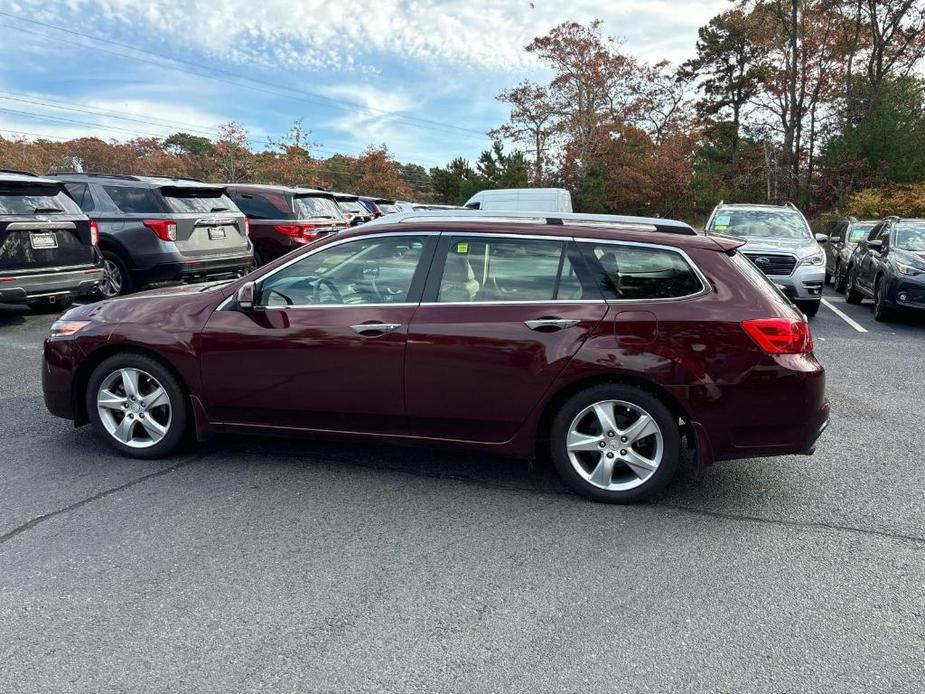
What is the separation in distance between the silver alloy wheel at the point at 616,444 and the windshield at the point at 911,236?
8.92 metres

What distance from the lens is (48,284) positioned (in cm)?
836

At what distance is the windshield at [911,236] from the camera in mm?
10695

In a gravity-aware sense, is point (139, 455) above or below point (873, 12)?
below

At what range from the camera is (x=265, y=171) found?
44.6 meters

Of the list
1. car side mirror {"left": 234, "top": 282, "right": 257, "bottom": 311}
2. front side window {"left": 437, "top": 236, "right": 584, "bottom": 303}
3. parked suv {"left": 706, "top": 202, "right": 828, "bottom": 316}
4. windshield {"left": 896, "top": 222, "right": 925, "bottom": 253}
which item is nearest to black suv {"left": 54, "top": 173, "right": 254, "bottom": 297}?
car side mirror {"left": 234, "top": 282, "right": 257, "bottom": 311}

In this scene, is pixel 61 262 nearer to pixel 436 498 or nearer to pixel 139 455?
pixel 139 455

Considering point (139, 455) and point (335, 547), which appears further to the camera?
point (139, 455)

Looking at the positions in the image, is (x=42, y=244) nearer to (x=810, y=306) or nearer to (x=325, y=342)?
(x=325, y=342)

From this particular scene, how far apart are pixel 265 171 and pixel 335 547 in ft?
146

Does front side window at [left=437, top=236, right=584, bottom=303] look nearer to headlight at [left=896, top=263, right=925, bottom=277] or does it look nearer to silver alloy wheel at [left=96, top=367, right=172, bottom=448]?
silver alloy wheel at [left=96, top=367, right=172, bottom=448]

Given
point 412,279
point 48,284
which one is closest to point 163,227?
point 48,284

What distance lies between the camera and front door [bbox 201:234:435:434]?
13.3 feet

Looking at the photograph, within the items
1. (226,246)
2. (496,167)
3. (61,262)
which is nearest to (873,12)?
(496,167)

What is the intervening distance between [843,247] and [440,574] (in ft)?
47.1
